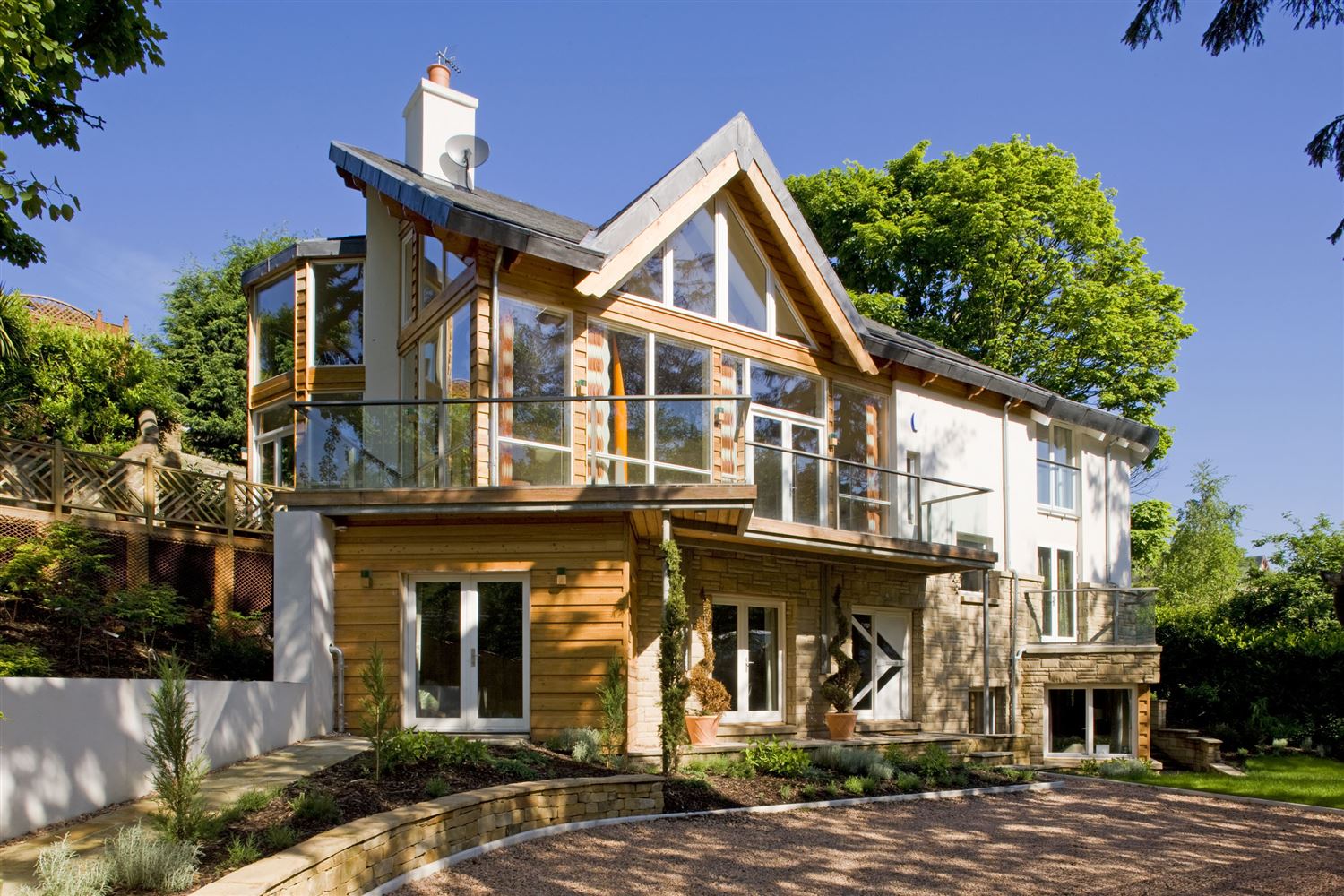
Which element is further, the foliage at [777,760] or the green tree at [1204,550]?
the green tree at [1204,550]

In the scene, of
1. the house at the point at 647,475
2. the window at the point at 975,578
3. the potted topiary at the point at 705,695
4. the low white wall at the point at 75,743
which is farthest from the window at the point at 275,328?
the window at the point at 975,578

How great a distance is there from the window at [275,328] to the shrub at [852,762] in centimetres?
1280

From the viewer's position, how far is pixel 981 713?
19.6 meters

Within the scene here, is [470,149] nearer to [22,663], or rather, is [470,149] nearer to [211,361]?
[22,663]

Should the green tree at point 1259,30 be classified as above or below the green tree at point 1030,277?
below

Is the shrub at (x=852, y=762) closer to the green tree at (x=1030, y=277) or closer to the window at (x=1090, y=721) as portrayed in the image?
the window at (x=1090, y=721)

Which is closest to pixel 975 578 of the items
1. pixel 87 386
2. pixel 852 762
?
pixel 852 762

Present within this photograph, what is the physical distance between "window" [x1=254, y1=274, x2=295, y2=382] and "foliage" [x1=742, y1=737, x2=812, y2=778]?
1255 centimetres

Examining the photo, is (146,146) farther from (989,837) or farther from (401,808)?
(989,837)

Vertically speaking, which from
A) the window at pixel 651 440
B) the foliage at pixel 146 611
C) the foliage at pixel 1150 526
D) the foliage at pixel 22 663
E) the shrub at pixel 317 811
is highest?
the window at pixel 651 440

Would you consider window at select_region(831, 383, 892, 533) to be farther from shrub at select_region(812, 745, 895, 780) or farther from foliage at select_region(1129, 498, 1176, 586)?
foliage at select_region(1129, 498, 1176, 586)

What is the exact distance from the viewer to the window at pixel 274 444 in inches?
857

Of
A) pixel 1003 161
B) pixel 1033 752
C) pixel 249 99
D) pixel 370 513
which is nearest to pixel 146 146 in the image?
pixel 249 99

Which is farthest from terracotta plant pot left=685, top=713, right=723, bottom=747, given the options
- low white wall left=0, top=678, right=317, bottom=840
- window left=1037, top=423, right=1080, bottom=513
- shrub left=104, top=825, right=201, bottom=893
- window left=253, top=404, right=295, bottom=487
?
window left=1037, top=423, right=1080, bottom=513
